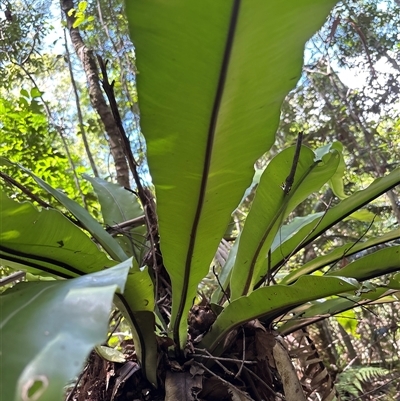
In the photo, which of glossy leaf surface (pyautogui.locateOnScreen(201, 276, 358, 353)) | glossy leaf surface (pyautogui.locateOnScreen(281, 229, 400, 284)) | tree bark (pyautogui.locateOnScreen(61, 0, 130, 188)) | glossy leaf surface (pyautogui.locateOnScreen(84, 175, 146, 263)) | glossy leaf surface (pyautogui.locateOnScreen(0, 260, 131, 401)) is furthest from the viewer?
tree bark (pyautogui.locateOnScreen(61, 0, 130, 188))

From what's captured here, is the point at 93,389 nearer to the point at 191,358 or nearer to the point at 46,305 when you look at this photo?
the point at 191,358

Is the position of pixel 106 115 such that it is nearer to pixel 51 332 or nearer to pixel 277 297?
pixel 277 297

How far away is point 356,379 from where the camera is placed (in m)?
1.69

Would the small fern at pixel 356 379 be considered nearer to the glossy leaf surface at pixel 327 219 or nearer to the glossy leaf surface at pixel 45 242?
the glossy leaf surface at pixel 327 219

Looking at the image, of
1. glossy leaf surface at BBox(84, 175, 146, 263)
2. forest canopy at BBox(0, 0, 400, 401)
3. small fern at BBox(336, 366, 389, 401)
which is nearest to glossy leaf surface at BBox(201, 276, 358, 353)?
forest canopy at BBox(0, 0, 400, 401)

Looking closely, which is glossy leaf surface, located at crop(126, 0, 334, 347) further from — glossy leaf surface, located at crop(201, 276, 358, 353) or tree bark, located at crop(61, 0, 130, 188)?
tree bark, located at crop(61, 0, 130, 188)

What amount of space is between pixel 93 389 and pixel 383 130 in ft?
10.00

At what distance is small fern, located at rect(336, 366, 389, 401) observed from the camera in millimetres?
1583

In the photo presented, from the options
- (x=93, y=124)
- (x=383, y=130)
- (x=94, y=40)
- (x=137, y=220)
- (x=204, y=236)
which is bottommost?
(x=204, y=236)

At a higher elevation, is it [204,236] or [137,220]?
[137,220]

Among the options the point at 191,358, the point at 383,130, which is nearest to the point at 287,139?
the point at 383,130

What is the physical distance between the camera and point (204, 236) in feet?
2.10

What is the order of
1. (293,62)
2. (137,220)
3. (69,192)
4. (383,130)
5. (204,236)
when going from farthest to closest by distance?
(383,130), (69,192), (137,220), (204,236), (293,62)

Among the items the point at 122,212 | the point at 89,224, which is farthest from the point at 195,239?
the point at 122,212
